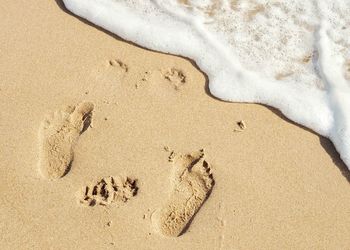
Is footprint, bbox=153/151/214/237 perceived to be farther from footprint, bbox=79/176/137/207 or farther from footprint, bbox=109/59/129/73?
footprint, bbox=109/59/129/73

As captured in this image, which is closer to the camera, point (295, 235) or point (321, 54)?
point (295, 235)

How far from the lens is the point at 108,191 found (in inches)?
103

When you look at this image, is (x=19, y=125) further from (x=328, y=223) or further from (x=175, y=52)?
(x=328, y=223)

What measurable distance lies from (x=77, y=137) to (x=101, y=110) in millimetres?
228

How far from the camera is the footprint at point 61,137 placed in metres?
2.68

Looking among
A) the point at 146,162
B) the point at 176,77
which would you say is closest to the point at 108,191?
the point at 146,162

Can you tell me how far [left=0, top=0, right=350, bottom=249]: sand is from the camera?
8.19ft

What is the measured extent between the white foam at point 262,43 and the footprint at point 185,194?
21.0 inches

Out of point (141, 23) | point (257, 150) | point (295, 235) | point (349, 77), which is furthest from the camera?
point (141, 23)

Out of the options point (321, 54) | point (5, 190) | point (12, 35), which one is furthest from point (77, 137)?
point (321, 54)

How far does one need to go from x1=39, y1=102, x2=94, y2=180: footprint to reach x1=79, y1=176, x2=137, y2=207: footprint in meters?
0.18

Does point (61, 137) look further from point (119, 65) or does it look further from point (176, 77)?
point (176, 77)

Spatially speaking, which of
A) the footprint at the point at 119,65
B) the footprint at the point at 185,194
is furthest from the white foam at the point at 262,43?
the footprint at the point at 185,194

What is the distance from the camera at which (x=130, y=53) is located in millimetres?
3213
